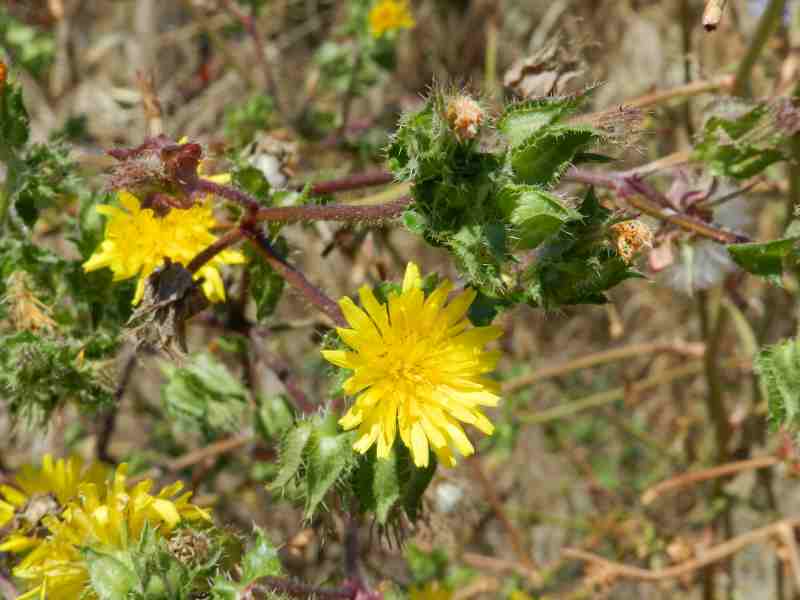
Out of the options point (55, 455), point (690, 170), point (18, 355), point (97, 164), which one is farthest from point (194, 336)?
point (690, 170)

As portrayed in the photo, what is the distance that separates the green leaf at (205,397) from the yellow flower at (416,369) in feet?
2.23

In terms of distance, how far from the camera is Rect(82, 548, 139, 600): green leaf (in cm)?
132

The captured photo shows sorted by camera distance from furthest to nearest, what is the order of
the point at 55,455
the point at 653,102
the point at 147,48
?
the point at 147,48
the point at 55,455
the point at 653,102

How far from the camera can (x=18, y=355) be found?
166 cm

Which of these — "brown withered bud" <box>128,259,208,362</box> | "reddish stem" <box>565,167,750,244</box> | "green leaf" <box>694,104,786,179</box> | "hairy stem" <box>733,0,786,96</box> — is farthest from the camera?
"hairy stem" <box>733,0,786,96</box>

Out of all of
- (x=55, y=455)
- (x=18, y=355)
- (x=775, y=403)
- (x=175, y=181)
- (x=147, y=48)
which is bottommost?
(x=55, y=455)

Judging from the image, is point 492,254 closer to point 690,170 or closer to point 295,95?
point 690,170

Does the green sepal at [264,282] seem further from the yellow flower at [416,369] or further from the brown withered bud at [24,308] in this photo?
the brown withered bud at [24,308]

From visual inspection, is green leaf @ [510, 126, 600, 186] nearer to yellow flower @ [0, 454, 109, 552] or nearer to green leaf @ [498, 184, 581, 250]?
green leaf @ [498, 184, 581, 250]

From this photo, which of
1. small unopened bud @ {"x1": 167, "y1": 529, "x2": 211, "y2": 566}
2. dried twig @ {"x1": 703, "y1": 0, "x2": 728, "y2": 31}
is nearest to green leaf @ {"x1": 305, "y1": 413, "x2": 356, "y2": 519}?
small unopened bud @ {"x1": 167, "y1": 529, "x2": 211, "y2": 566}

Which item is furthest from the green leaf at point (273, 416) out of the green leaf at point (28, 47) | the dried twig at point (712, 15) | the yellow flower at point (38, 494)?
the green leaf at point (28, 47)

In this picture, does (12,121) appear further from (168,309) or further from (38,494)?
(38,494)

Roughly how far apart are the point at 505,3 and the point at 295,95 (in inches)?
59.3

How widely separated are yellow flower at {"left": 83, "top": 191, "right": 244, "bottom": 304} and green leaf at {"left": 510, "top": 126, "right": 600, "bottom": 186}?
62cm
